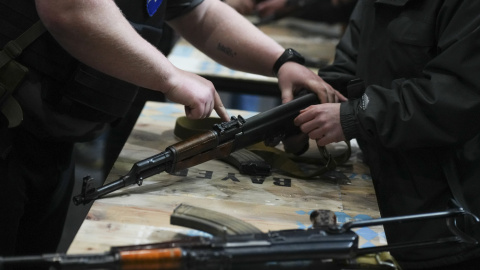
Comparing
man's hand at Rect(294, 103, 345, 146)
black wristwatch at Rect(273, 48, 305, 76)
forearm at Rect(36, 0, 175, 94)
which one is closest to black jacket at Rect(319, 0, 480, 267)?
man's hand at Rect(294, 103, 345, 146)

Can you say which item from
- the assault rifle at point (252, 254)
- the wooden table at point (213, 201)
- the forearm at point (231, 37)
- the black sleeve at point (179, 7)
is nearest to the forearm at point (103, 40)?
the wooden table at point (213, 201)

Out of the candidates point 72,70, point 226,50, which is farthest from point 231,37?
point 72,70

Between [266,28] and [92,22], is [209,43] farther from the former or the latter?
[266,28]

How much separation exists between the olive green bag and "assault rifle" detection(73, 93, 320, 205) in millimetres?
354

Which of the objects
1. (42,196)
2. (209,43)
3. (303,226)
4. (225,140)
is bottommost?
(303,226)

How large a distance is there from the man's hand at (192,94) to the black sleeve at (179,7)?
0.60 metres

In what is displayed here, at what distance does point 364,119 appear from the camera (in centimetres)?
229

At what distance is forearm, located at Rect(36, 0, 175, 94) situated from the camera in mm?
1973

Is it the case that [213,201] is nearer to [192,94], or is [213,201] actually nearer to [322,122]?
[192,94]

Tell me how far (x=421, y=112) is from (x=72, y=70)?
1179 millimetres

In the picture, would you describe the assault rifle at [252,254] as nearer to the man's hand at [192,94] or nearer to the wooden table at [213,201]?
the wooden table at [213,201]

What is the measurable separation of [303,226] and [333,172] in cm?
61

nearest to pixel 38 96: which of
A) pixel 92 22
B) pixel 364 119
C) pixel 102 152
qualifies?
pixel 92 22

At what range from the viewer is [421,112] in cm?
220
